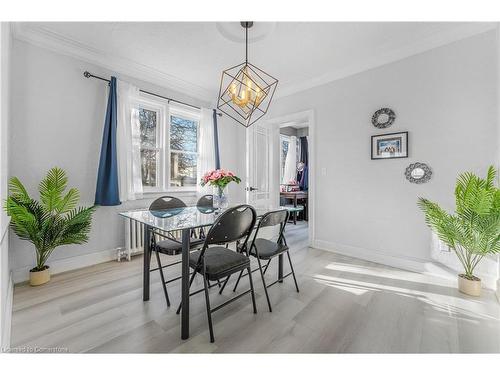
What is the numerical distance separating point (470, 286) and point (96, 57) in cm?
484

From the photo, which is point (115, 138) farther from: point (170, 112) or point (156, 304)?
point (156, 304)

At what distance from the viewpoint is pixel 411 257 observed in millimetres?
2699

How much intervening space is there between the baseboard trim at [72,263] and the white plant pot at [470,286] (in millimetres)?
3941

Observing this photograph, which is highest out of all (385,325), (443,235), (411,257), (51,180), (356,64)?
(356,64)

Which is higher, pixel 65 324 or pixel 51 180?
pixel 51 180

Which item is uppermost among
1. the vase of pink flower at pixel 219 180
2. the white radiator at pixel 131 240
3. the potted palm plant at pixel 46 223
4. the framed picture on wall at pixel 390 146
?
the framed picture on wall at pixel 390 146

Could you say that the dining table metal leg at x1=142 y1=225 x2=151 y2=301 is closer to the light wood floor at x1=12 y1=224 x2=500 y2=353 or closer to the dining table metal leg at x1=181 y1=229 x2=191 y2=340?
the light wood floor at x1=12 y1=224 x2=500 y2=353

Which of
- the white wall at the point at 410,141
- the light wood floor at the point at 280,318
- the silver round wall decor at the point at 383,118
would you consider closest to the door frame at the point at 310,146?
the white wall at the point at 410,141

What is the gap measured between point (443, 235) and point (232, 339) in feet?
7.16

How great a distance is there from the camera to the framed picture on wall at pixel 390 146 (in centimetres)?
272

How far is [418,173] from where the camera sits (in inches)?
103

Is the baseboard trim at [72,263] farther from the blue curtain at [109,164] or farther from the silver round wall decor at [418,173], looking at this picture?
the silver round wall decor at [418,173]
